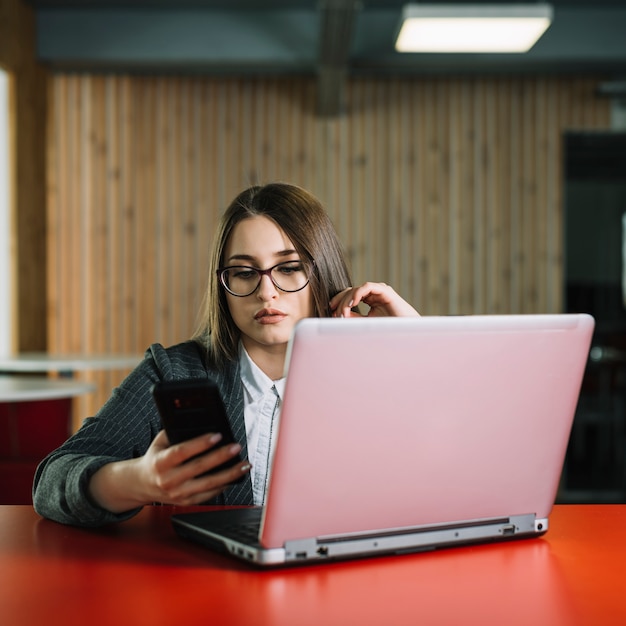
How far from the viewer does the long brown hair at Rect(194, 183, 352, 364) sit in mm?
1942

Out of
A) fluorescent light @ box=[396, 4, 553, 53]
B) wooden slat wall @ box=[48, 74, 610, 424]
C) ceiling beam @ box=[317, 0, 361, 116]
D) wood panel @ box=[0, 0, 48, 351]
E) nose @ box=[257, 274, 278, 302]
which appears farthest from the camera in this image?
wooden slat wall @ box=[48, 74, 610, 424]

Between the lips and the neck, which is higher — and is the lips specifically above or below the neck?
above

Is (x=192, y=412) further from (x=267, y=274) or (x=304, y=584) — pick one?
(x=267, y=274)

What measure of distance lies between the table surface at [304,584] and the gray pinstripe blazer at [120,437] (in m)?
0.06

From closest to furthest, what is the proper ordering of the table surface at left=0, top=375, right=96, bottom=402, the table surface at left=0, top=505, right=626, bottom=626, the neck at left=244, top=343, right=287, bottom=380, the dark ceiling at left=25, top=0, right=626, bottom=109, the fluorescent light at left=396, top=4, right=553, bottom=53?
the table surface at left=0, top=505, right=626, bottom=626 < the neck at left=244, top=343, right=287, bottom=380 < the table surface at left=0, top=375, right=96, bottom=402 < the fluorescent light at left=396, top=4, right=553, bottom=53 < the dark ceiling at left=25, top=0, right=626, bottom=109

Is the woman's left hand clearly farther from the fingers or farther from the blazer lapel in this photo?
the fingers

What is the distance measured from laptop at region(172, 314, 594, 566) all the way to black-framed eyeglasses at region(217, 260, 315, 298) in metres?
0.68

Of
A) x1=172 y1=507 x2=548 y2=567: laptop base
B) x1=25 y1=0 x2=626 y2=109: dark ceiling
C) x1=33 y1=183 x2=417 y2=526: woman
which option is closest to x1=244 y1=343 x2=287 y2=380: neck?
x1=33 y1=183 x2=417 y2=526: woman

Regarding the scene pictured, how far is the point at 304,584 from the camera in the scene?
1.09m

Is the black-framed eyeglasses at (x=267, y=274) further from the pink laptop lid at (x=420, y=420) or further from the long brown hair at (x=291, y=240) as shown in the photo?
the pink laptop lid at (x=420, y=420)

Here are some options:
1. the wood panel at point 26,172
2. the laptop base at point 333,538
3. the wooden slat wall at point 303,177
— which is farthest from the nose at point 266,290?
the wooden slat wall at point 303,177

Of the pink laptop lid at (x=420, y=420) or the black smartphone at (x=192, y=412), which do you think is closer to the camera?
the pink laptop lid at (x=420, y=420)

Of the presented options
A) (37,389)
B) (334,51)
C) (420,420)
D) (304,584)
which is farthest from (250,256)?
(334,51)

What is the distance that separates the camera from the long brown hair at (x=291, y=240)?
1.94 metres
